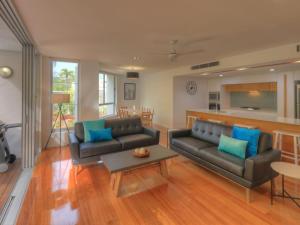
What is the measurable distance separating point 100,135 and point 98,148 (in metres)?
0.40

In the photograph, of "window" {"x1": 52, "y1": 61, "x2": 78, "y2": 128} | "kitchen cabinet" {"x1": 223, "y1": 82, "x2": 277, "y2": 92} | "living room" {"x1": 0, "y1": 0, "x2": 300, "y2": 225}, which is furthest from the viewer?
"kitchen cabinet" {"x1": 223, "y1": 82, "x2": 277, "y2": 92}

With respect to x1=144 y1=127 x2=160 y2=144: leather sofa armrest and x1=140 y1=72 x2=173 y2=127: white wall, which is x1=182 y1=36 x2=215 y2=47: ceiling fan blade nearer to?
x1=144 y1=127 x2=160 y2=144: leather sofa armrest

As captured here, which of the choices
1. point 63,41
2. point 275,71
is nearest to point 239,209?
point 63,41

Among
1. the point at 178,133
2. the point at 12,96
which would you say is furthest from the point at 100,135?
the point at 12,96

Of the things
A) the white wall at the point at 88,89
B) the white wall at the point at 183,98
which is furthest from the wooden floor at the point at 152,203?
the white wall at the point at 183,98

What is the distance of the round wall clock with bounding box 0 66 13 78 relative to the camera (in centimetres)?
390

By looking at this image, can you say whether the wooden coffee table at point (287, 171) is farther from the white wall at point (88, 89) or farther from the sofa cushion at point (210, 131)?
the white wall at point (88, 89)

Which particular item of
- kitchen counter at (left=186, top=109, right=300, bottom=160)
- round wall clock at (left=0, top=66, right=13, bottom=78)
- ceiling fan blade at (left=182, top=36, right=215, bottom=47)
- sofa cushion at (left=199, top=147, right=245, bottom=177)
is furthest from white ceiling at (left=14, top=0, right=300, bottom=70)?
sofa cushion at (left=199, top=147, right=245, bottom=177)

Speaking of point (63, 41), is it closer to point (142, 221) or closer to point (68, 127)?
point (68, 127)

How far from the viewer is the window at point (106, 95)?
7285mm

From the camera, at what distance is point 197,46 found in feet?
12.1

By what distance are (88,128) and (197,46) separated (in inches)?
114

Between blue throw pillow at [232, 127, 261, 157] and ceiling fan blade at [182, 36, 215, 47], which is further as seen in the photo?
ceiling fan blade at [182, 36, 215, 47]

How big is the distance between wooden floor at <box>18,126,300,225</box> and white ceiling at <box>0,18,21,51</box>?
8.22 feet
